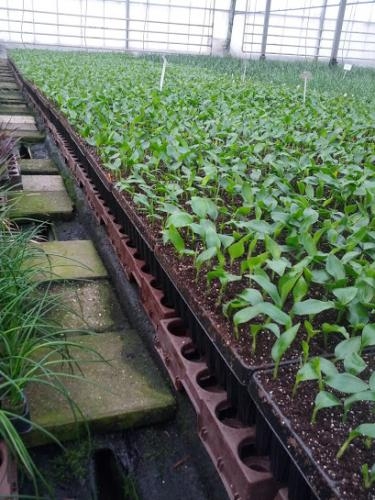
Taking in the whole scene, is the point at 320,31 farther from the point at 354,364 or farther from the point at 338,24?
the point at 354,364

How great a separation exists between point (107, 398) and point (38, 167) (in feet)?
9.63

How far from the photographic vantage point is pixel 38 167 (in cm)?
426

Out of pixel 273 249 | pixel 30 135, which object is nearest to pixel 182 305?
pixel 273 249

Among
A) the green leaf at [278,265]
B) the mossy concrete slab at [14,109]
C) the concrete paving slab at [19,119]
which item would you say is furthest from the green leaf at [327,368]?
the mossy concrete slab at [14,109]

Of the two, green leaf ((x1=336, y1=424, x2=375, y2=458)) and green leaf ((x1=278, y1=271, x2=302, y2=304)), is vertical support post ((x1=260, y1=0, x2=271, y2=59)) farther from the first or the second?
green leaf ((x1=336, y1=424, x2=375, y2=458))

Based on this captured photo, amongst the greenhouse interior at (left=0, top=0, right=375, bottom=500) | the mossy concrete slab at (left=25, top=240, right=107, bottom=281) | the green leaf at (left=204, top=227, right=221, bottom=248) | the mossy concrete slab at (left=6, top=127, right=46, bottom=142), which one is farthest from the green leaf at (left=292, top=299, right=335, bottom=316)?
the mossy concrete slab at (left=6, top=127, right=46, bottom=142)

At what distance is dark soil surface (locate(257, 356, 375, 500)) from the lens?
1029mm

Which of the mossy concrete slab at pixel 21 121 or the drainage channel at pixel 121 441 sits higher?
the mossy concrete slab at pixel 21 121

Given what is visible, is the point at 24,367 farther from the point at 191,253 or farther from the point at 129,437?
the point at 191,253

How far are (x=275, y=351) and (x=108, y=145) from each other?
245 centimetres

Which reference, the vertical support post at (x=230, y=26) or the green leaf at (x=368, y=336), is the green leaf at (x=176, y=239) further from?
the vertical support post at (x=230, y=26)

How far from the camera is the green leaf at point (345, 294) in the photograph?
1.45 metres

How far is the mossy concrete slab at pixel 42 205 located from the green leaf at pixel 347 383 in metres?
2.44

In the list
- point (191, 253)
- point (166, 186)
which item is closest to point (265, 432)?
point (191, 253)
